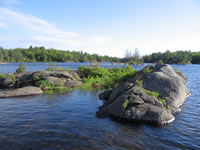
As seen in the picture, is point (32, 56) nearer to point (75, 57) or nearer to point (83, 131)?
point (75, 57)

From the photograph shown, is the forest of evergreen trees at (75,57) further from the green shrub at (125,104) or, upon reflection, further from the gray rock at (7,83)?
the green shrub at (125,104)

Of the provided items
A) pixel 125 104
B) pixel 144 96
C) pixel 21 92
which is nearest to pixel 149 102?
pixel 144 96

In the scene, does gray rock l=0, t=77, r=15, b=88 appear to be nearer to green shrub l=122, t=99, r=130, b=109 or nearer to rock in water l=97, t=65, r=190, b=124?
rock in water l=97, t=65, r=190, b=124

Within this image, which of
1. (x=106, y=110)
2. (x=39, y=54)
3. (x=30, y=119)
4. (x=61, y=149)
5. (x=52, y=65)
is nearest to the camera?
(x=61, y=149)

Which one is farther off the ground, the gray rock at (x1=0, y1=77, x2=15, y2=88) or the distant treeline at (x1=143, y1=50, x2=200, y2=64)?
the distant treeline at (x1=143, y1=50, x2=200, y2=64)

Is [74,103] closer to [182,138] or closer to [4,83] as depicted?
[182,138]

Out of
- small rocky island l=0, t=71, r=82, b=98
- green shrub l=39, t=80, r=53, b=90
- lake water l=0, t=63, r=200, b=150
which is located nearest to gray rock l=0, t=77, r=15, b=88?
small rocky island l=0, t=71, r=82, b=98

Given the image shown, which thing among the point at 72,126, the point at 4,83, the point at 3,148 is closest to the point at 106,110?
the point at 72,126

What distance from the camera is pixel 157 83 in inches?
501

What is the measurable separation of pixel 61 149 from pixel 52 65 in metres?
22.5

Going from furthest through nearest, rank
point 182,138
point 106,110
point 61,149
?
1. point 106,110
2. point 182,138
3. point 61,149

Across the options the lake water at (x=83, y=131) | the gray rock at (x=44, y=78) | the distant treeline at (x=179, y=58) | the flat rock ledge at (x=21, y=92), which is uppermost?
the distant treeline at (x=179, y=58)

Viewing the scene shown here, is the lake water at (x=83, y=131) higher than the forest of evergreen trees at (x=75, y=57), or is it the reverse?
the forest of evergreen trees at (x=75, y=57)

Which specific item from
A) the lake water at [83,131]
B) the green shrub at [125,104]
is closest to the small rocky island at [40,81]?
the lake water at [83,131]
